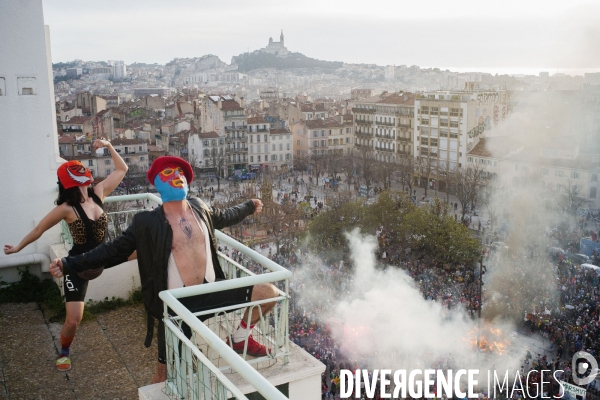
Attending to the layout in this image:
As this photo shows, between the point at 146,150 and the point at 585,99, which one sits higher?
the point at 585,99

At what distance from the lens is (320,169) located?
174ft

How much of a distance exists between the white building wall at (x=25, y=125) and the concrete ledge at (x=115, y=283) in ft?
2.42

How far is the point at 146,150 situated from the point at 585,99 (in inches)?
1253

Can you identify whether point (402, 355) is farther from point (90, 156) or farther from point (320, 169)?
point (320, 169)

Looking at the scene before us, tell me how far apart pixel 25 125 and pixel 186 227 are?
304cm

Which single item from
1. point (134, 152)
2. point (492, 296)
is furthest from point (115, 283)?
point (134, 152)

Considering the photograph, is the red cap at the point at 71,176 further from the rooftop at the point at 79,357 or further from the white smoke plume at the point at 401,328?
the white smoke plume at the point at 401,328

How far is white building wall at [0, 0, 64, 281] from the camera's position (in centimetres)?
526

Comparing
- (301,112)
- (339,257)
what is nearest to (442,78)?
(301,112)

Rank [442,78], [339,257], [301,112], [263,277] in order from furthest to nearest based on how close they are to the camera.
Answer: [442,78] < [301,112] < [339,257] < [263,277]

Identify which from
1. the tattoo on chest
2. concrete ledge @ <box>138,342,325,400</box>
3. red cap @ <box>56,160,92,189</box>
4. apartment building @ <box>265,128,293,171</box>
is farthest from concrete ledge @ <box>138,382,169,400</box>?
apartment building @ <box>265,128,293,171</box>

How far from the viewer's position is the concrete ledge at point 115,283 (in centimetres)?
483

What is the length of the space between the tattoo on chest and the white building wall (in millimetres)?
2900

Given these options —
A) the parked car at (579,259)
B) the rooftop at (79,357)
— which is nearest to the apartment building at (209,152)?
the parked car at (579,259)
